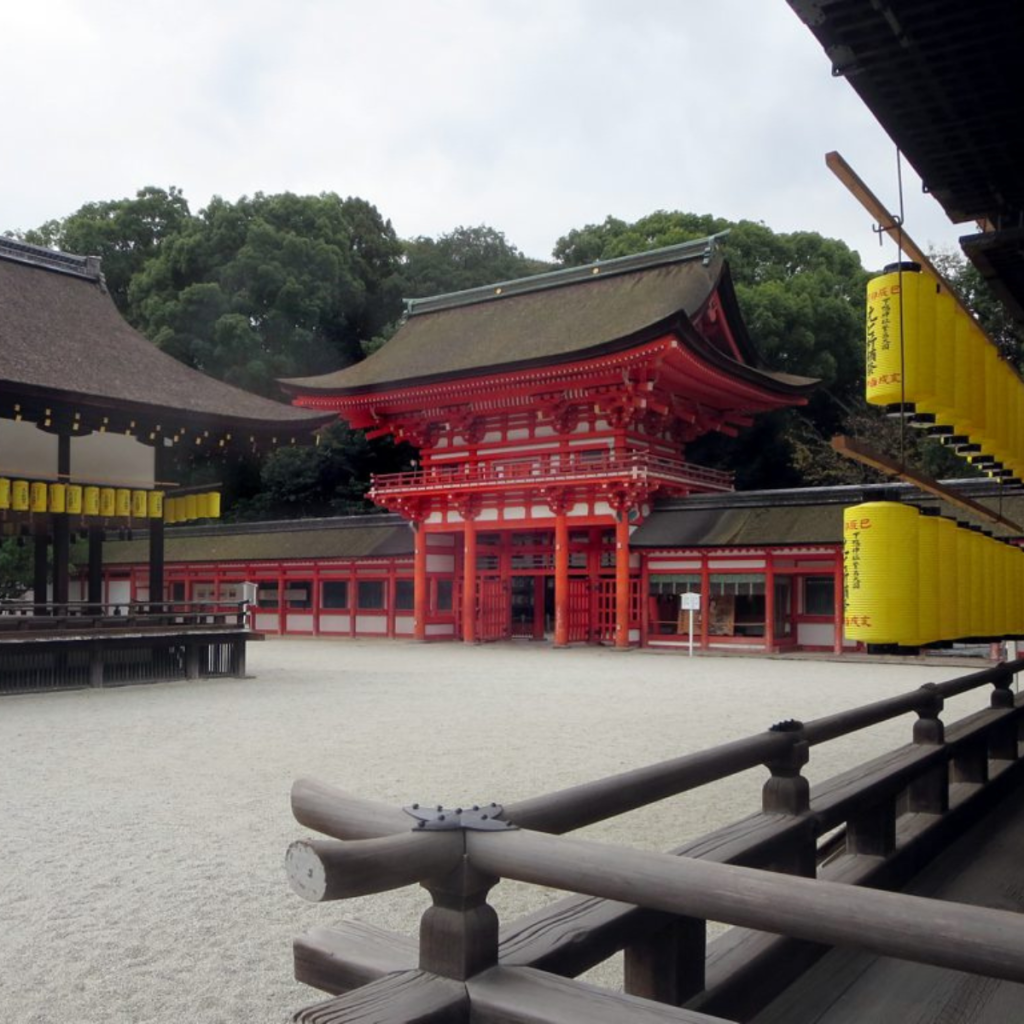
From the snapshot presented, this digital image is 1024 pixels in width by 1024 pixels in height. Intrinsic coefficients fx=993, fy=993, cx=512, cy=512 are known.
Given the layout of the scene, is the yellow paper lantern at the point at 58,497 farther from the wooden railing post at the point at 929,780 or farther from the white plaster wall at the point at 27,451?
the wooden railing post at the point at 929,780

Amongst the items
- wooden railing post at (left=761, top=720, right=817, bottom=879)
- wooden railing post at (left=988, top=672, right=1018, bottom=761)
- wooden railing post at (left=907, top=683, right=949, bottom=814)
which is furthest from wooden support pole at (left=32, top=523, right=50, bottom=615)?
wooden railing post at (left=761, top=720, right=817, bottom=879)

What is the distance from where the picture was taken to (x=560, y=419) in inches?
897

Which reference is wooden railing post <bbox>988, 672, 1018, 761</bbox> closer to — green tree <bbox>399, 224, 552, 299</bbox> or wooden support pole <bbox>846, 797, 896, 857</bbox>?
wooden support pole <bbox>846, 797, 896, 857</bbox>

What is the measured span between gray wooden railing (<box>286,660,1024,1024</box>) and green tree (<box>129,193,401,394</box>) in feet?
109

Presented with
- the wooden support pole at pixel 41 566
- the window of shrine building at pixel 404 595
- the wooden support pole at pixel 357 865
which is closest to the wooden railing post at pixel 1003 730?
the wooden support pole at pixel 357 865

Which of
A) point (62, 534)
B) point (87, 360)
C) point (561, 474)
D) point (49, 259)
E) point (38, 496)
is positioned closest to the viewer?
point (38, 496)

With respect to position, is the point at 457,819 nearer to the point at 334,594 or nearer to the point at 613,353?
the point at 613,353

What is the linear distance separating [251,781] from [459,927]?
5456mm

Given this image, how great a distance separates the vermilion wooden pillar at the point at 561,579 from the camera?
21844 mm

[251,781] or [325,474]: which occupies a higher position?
[325,474]

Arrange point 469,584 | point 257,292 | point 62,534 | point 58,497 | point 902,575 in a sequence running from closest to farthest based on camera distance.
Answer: point 902,575 < point 58,497 < point 62,534 < point 469,584 < point 257,292

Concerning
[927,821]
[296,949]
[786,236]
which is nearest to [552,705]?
[927,821]

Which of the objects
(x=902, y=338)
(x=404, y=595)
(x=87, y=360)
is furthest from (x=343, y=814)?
(x=404, y=595)

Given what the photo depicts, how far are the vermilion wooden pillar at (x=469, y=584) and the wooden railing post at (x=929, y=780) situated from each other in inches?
732
